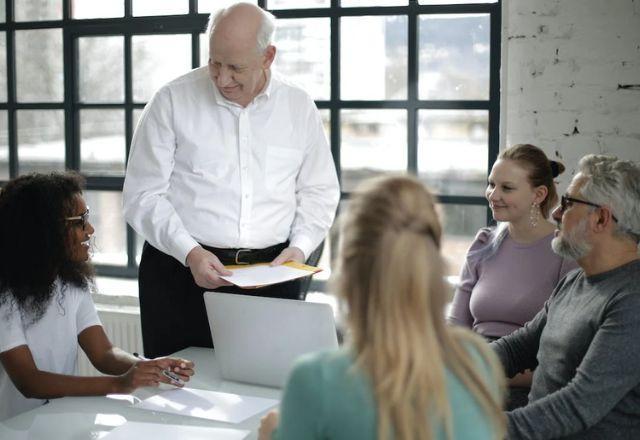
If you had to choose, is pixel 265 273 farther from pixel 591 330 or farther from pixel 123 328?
pixel 123 328

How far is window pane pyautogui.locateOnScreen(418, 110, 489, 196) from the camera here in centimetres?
374

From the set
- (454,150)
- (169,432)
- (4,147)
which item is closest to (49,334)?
(169,432)

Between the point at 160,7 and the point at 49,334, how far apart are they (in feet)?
7.10

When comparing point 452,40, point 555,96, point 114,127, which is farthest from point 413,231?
point 114,127

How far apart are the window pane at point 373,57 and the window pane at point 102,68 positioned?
3.51 ft

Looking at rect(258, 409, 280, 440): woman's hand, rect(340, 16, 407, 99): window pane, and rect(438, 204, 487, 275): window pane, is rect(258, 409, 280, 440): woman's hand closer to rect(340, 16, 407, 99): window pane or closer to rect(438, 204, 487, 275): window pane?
rect(438, 204, 487, 275): window pane

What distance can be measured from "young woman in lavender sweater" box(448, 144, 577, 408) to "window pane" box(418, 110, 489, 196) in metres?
0.68

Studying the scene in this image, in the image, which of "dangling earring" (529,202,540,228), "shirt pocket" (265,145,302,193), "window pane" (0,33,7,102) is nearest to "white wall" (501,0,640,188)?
"dangling earring" (529,202,540,228)

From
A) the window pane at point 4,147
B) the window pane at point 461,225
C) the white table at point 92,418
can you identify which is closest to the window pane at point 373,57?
the window pane at point 461,225

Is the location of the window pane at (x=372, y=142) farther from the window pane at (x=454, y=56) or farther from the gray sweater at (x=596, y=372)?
the gray sweater at (x=596, y=372)

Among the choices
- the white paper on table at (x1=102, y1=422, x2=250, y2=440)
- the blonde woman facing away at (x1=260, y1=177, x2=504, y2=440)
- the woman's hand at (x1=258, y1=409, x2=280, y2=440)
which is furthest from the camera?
the white paper on table at (x1=102, y1=422, x2=250, y2=440)

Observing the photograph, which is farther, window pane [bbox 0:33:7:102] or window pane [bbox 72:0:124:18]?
window pane [bbox 0:33:7:102]

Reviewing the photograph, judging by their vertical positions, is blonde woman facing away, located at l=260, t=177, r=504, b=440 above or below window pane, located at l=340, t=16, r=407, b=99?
below

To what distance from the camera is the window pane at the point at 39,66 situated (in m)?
4.31
